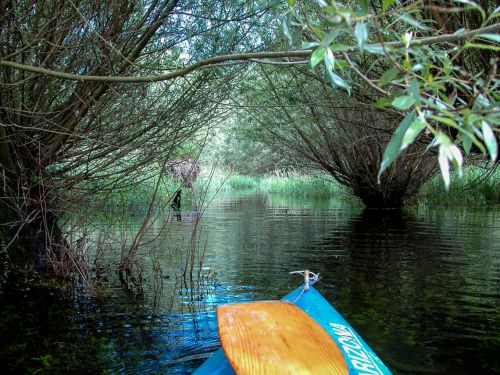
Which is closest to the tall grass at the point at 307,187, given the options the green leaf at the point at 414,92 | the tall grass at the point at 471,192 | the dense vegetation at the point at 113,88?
the tall grass at the point at 471,192

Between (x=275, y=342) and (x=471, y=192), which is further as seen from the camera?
(x=471, y=192)

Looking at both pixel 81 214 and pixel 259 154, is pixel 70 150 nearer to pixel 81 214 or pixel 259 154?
pixel 81 214

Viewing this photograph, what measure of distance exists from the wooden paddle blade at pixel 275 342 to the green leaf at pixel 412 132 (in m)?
1.62

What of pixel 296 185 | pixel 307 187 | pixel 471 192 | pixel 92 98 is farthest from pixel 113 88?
pixel 296 185

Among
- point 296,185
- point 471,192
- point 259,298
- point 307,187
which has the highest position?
point 296,185

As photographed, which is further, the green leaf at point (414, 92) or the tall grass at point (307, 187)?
the tall grass at point (307, 187)

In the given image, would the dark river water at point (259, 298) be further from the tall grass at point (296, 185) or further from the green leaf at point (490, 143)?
the tall grass at point (296, 185)

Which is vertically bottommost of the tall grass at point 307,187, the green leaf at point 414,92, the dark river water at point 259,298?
the dark river water at point 259,298

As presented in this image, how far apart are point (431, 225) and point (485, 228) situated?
4.07 feet

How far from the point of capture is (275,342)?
8.70ft

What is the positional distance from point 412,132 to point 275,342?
1.86 metres

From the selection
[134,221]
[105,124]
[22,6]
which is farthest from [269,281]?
[134,221]

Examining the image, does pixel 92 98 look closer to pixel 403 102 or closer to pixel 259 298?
pixel 259 298

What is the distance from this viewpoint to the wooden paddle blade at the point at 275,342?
2395 millimetres
